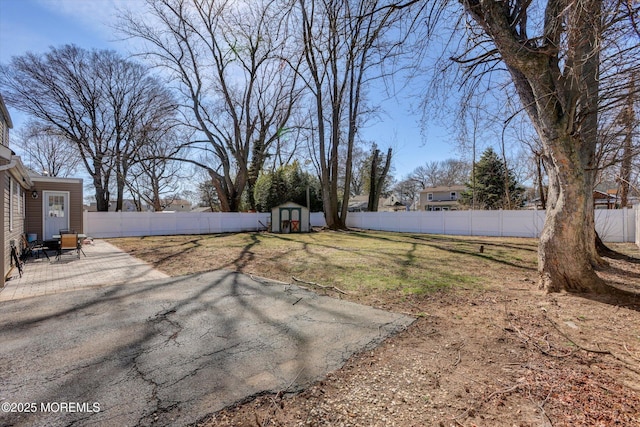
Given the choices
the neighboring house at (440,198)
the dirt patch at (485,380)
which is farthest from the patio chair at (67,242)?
the neighboring house at (440,198)

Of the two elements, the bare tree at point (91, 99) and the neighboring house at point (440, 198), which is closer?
the bare tree at point (91, 99)

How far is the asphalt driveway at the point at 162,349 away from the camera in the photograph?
7.07ft

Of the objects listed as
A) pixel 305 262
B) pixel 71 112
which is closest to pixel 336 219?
pixel 305 262

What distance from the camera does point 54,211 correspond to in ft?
37.7

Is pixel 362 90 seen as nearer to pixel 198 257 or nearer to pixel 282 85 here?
pixel 282 85

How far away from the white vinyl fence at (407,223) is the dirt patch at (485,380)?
464 inches

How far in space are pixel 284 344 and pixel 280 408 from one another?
3.43 ft

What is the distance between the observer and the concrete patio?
5328mm

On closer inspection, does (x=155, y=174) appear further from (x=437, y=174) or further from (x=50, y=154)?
(x=437, y=174)

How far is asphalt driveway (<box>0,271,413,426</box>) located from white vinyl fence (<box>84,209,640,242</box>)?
12.6m

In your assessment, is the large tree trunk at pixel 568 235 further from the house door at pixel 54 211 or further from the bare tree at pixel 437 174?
the bare tree at pixel 437 174

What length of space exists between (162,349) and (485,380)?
3.05 metres

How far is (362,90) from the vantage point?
21.0 metres

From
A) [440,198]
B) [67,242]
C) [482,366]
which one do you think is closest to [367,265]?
[482,366]
